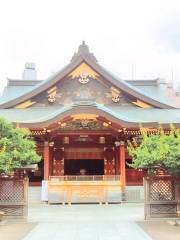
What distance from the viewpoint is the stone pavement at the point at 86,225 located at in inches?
431

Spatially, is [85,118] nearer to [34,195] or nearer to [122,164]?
[122,164]

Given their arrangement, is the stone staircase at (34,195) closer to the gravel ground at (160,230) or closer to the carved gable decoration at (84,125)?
the carved gable decoration at (84,125)

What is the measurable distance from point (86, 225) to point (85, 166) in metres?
14.1

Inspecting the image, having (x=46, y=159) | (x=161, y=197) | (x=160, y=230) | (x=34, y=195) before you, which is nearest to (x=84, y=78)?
(x=46, y=159)

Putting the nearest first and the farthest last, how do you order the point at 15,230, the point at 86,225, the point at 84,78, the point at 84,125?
the point at 15,230, the point at 86,225, the point at 84,125, the point at 84,78

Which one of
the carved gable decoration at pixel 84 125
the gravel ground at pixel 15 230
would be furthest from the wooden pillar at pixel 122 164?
the gravel ground at pixel 15 230

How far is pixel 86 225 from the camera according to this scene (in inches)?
514

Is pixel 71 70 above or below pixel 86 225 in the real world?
above

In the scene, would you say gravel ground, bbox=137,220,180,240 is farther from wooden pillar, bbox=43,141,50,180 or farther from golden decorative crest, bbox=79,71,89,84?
golden decorative crest, bbox=79,71,89,84

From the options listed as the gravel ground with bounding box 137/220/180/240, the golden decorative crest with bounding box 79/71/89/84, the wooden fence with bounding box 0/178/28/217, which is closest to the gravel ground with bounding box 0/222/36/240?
the wooden fence with bounding box 0/178/28/217

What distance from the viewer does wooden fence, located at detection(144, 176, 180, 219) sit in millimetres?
14859

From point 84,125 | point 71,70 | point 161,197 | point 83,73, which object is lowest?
point 161,197

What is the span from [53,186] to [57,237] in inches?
418

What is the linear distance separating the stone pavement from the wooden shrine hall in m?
5.35
